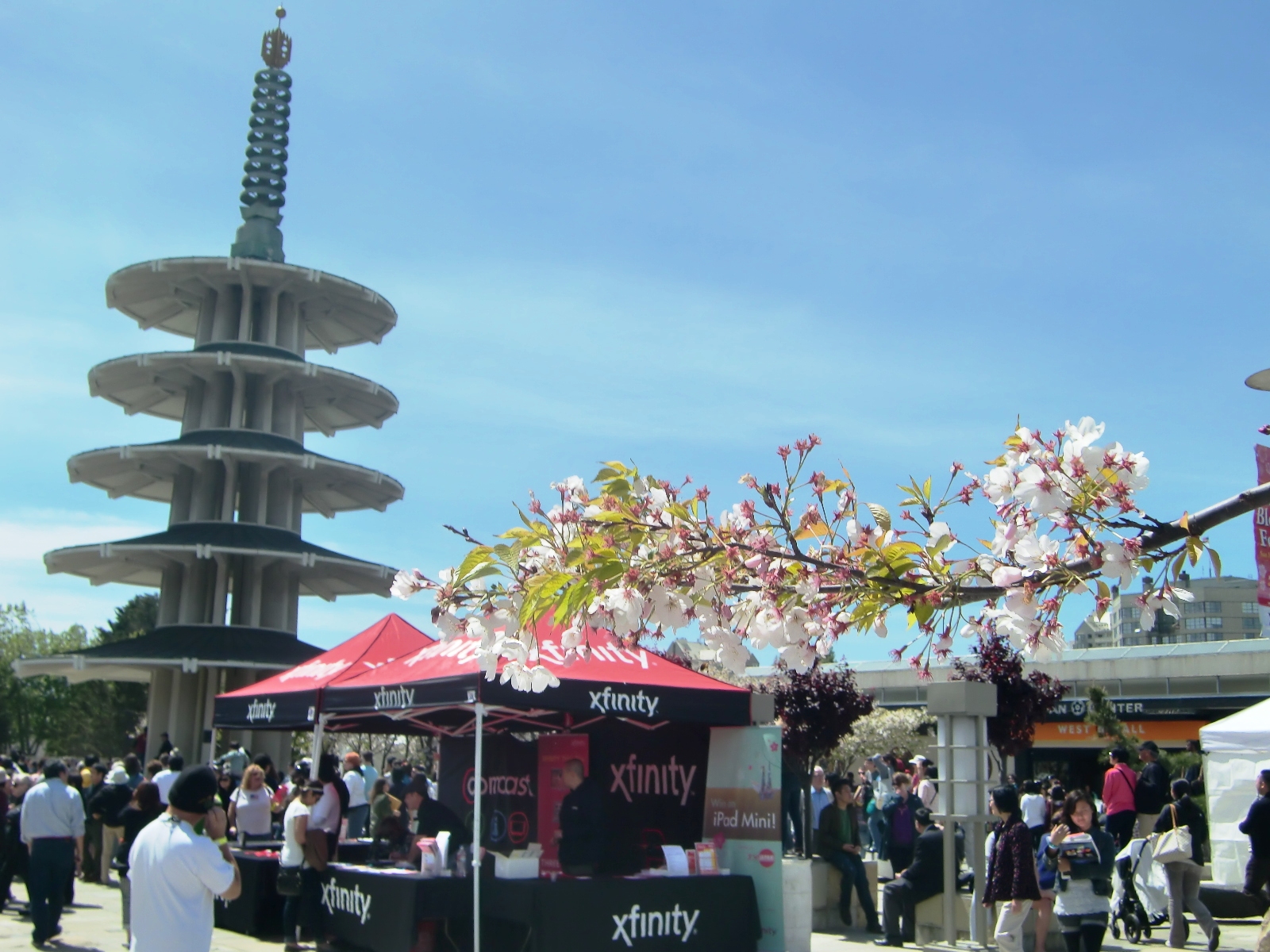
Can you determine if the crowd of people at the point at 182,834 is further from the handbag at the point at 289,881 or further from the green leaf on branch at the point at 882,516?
the green leaf on branch at the point at 882,516

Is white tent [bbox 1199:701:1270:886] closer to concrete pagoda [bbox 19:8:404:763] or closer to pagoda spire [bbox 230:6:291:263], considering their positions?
concrete pagoda [bbox 19:8:404:763]

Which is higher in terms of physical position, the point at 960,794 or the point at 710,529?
the point at 710,529

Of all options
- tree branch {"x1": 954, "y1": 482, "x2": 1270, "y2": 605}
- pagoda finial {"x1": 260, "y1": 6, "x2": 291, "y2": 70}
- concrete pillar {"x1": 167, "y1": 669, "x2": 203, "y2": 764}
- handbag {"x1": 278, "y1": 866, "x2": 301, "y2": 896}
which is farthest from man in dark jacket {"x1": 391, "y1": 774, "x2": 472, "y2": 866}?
pagoda finial {"x1": 260, "y1": 6, "x2": 291, "y2": 70}

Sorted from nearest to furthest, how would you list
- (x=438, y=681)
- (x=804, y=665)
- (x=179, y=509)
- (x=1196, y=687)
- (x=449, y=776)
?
(x=804, y=665), (x=438, y=681), (x=449, y=776), (x=1196, y=687), (x=179, y=509)

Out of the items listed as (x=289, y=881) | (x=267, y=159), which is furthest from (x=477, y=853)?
(x=267, y=159)

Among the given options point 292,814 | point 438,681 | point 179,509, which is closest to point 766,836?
point 438,681

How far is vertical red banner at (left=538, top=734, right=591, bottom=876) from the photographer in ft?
39.5

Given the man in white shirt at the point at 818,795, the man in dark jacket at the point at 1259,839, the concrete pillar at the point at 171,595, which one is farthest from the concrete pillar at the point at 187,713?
the man in dark jacket at the point at 1259,839

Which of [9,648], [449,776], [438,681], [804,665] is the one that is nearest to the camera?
[804,665]

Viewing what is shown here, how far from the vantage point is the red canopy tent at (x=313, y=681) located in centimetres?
1183

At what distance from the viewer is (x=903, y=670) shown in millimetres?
39969

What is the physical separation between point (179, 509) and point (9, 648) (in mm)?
43963

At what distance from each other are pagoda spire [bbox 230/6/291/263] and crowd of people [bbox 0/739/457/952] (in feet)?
79.6

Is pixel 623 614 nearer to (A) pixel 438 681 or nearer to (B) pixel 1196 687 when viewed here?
(A) pixel 438 681
